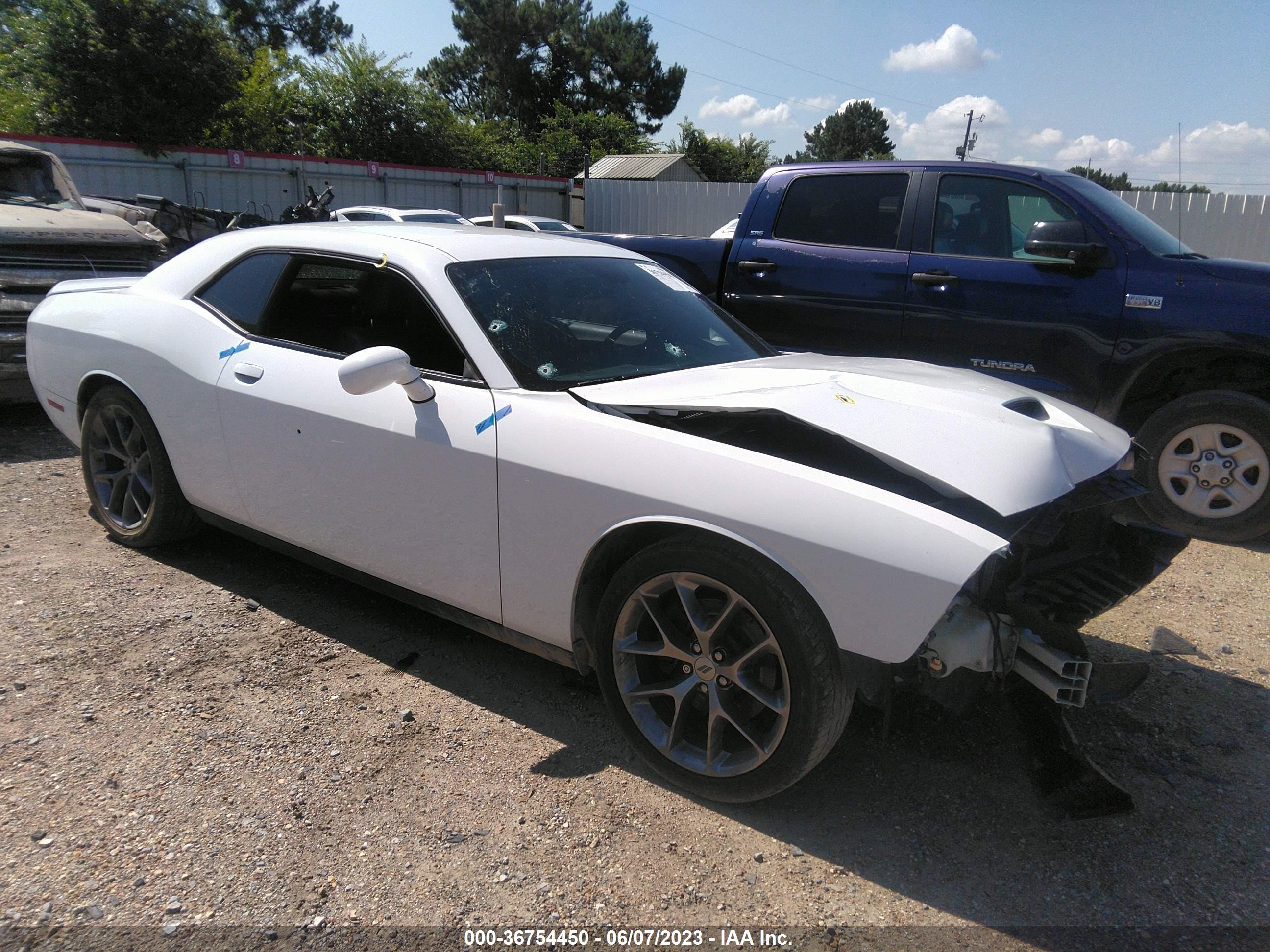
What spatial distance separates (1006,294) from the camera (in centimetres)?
516

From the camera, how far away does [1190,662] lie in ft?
11.7

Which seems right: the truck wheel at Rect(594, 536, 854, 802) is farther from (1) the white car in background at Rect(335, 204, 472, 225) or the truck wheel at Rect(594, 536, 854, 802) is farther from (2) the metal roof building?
(2) the metal roof building

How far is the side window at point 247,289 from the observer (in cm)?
356

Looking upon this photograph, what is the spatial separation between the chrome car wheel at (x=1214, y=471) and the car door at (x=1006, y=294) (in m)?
0.55

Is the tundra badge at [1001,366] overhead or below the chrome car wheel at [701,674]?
overhead

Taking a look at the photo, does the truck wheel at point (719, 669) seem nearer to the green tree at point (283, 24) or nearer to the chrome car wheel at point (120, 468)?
the chrome car wheel at point (120, 468)

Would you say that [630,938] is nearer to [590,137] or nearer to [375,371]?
[375,371]

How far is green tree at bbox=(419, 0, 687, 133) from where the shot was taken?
53.7 m

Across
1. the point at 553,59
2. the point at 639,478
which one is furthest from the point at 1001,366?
the point at 553,59

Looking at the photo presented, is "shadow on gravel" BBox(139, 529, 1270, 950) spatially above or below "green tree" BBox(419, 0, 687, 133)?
below

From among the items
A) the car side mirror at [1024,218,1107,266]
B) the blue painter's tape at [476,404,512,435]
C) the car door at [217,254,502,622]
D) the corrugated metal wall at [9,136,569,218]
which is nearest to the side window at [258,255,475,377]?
the car door at [217,254,502,622]

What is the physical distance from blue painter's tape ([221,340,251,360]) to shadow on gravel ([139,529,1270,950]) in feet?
3.61

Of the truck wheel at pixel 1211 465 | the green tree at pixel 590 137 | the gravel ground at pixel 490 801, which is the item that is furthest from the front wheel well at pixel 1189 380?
the green tree at pixel 590 137

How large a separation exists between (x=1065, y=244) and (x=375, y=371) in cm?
403
